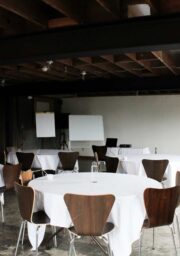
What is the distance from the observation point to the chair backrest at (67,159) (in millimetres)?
6363

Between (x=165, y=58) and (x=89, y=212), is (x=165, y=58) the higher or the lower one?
the higher one

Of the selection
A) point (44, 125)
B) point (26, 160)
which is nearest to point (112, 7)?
point (26, 160)

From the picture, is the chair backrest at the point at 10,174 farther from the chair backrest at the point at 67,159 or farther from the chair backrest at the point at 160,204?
the chair backrest at the point at 160,204

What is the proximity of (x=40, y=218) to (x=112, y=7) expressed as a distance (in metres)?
2.28

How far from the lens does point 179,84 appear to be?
7070 mm

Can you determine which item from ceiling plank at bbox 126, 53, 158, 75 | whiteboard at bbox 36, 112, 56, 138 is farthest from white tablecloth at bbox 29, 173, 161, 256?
whiteboard at bbox 36, 112, 56, 138

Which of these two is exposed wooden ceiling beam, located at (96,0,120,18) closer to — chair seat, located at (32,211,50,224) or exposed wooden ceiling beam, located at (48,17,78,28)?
exposed wooden ceiling beam, located at (48,17,78,28)

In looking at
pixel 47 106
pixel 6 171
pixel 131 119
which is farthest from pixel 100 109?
pixel 6 171

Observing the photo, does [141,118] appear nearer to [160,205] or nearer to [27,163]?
[27,163]

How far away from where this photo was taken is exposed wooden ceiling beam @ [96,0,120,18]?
285cm

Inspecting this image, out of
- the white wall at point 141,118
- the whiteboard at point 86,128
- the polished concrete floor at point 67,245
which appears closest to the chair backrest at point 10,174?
the polished concrete floor at point 67,245

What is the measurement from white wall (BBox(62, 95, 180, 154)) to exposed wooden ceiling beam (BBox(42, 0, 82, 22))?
26.1ft

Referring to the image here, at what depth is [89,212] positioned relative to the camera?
2.71 meters

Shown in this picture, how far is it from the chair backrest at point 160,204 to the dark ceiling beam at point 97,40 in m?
1.50
